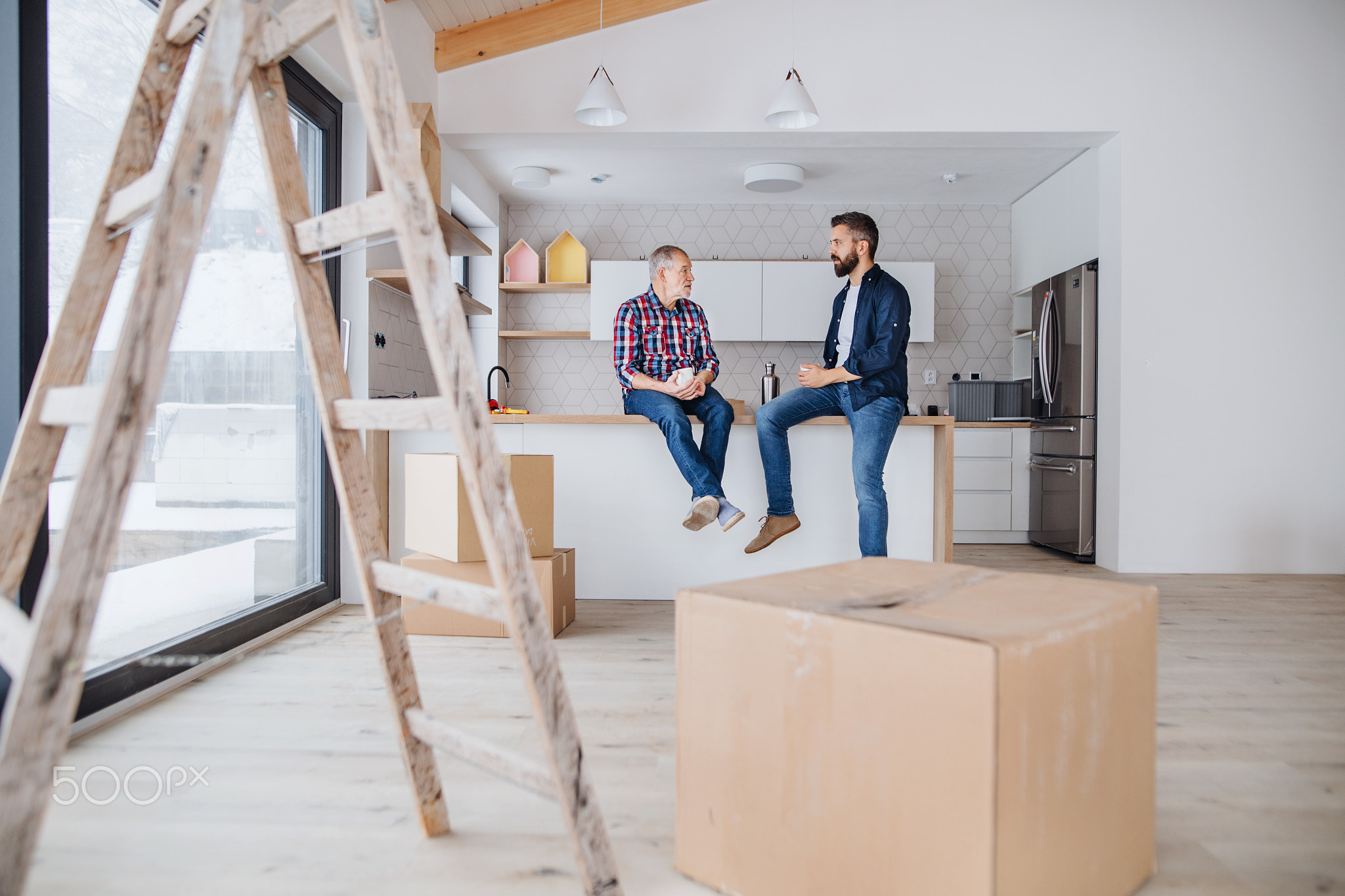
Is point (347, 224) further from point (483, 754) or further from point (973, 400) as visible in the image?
point (973, 400)

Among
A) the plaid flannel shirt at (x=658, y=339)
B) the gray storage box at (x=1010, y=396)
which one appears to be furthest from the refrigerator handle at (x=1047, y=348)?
the plaid flannel shirt at (x=658, y=339)

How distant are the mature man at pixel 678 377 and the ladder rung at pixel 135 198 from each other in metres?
1.99

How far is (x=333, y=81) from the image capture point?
9.53 feet

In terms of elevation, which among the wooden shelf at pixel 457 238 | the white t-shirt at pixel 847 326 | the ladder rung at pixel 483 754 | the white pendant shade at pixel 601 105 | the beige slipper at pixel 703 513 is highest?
the white pendant shade at pixel 601 105

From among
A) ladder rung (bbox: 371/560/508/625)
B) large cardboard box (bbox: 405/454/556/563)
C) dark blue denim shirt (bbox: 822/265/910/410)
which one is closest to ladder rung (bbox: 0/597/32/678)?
ladder rung (bbox: 371/560/508/625)

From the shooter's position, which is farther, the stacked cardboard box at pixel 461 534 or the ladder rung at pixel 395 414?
the stacked cardboard box at pixel 461 534

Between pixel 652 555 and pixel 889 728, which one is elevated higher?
pixel 889 728

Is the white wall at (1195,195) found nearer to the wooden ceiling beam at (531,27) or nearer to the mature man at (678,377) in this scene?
the wooden ceiling beam at (531,27)

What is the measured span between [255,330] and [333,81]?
112 centimetres

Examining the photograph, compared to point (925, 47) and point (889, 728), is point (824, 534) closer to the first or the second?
point (889, 728)

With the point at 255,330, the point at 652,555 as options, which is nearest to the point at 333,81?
the point at 255,330

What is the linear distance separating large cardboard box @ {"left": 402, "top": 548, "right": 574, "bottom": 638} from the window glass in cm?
51

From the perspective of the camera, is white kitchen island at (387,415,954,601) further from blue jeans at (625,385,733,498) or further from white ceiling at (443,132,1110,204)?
white ceiling at (443,132,1110,204)

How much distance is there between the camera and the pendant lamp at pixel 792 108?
3.24 meters
